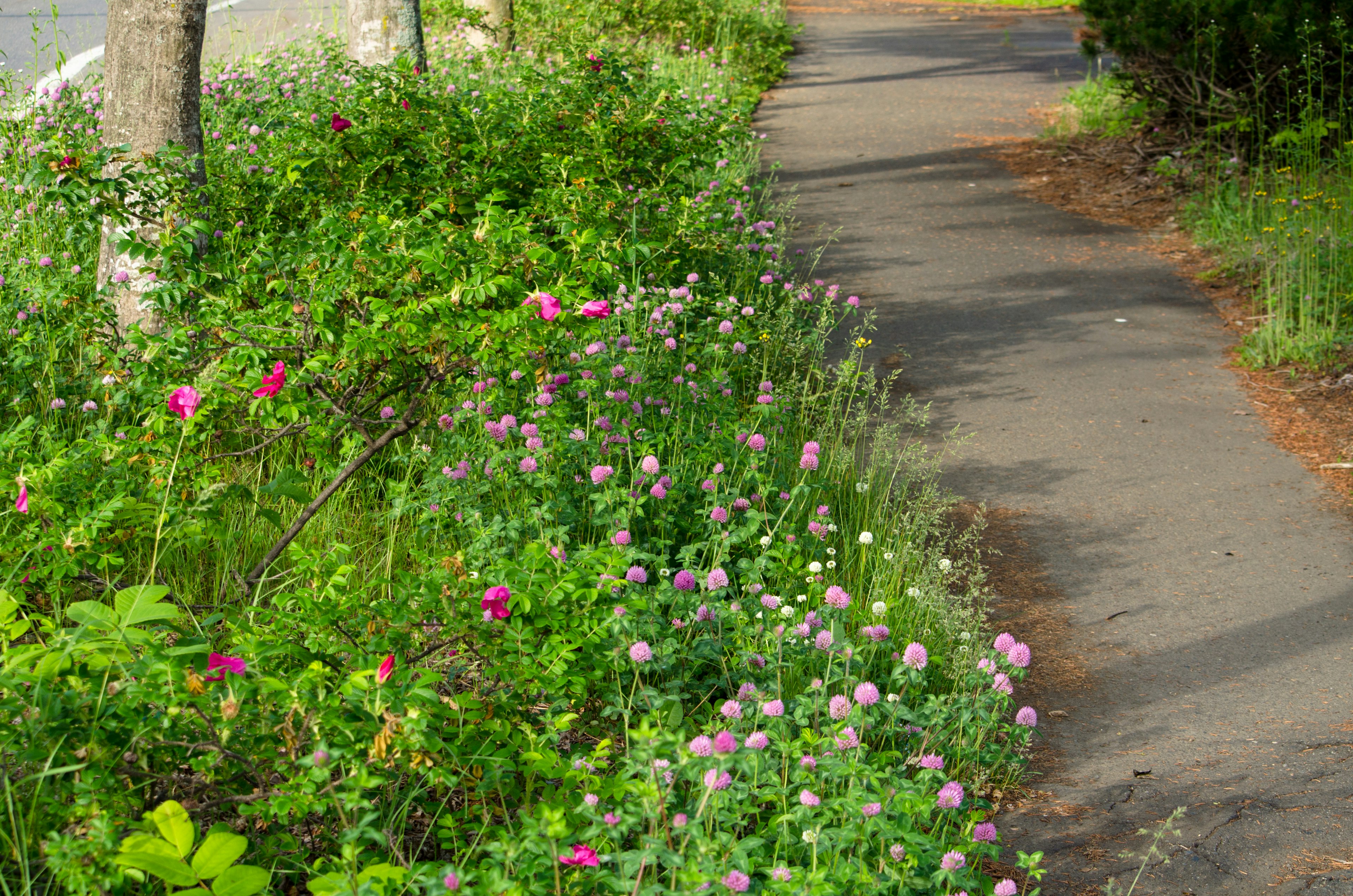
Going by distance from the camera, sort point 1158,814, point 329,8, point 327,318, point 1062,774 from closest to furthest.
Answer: point 1158,814 → point 1062,774 → point 327,318 → point 329,8

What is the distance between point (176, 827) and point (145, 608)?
490mm

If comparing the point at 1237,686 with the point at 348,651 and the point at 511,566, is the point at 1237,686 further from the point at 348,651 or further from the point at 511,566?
the point at 348,651

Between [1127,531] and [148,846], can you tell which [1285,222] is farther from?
[148,846]

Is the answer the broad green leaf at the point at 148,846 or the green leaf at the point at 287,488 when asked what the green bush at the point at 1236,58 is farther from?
the broad green leaf at the point at 148,846

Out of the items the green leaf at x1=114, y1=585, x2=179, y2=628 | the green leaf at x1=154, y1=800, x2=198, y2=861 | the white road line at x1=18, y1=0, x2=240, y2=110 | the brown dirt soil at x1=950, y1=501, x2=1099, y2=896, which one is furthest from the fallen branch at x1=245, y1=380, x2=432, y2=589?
the white road line at x1=18, y1=0, x2=240, y2=110

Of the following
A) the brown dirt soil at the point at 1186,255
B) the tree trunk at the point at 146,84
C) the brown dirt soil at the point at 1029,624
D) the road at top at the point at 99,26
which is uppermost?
the road at top at the point at 99,26

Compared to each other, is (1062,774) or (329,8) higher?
(329,8)

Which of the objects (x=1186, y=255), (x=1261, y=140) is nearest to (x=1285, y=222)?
(x=1186, y=255)

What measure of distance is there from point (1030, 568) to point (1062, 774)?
121 centimetres

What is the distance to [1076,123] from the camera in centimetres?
1112

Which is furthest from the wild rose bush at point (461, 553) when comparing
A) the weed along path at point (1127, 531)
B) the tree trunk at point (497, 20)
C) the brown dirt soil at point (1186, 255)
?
the tree trunk at point (497, 20)

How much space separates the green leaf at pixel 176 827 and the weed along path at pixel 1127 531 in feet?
6.37

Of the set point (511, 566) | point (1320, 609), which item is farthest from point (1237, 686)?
point (511, 566)

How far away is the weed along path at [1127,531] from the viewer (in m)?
2.89
